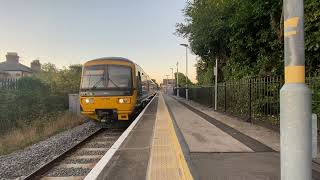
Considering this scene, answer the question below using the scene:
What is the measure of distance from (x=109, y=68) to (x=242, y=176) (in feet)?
40.7

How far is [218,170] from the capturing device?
290 inches

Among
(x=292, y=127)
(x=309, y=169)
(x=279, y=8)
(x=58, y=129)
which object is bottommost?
(x=58, y=129)

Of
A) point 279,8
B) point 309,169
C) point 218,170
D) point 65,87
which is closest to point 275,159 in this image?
point 218,170

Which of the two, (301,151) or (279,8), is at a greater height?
(279,8)

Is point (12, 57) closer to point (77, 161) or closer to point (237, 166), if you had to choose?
point (77, 161)

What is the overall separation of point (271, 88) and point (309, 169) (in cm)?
1112

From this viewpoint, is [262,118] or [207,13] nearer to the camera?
[262,118]

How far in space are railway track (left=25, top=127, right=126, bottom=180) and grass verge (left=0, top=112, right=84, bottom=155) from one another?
3.27 m

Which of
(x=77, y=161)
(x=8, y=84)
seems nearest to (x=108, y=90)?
(x=77, y=161)

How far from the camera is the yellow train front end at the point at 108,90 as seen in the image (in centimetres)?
1791

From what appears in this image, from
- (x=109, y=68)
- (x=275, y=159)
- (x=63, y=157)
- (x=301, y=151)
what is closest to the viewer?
(x=301, y=151)

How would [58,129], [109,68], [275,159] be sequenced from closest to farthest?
[275,159] → [109,68] → [58,129]

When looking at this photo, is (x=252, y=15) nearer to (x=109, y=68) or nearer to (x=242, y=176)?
(x=109, y=68)

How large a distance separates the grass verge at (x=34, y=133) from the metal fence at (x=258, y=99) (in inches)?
363
